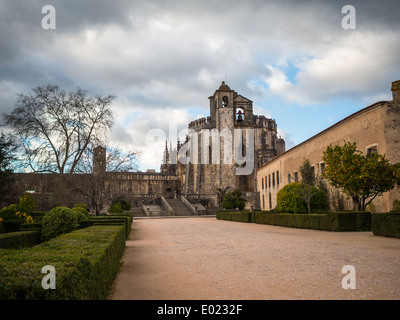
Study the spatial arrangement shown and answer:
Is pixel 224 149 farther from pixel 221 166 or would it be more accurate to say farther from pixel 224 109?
pixel 224 109

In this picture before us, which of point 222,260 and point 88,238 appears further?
point 222,260

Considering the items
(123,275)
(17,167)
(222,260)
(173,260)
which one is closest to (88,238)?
(123,275)

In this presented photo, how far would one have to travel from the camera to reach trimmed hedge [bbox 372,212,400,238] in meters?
11.5

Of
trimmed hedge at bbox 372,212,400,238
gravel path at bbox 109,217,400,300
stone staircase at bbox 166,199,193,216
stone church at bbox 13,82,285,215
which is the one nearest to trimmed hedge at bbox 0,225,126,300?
gravel path at bbox 109,217,400,300

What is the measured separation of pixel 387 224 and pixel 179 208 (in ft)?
114

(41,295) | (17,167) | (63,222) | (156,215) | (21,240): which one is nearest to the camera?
(41,295)

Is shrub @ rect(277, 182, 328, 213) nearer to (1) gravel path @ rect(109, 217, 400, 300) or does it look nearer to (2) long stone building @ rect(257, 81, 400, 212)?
(2) long stone building @ rect(257, 81, 400, 212)

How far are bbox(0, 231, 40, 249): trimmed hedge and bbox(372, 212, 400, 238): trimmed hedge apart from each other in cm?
1148

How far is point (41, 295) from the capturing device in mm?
2723

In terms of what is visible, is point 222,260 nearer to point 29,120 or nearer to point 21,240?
point 21,240

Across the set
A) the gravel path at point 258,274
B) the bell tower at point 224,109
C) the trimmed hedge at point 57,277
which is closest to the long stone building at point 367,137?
the gravel path at point 258,274

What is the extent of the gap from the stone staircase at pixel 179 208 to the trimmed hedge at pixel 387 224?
104ft

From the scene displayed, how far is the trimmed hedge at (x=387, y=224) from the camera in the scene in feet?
37.8

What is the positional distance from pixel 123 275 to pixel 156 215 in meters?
35.9
